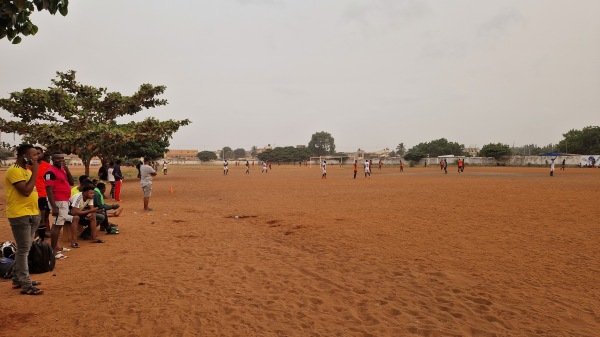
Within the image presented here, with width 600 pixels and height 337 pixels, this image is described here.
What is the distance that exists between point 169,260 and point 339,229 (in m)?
4.29

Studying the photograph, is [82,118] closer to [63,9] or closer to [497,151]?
[63,9]

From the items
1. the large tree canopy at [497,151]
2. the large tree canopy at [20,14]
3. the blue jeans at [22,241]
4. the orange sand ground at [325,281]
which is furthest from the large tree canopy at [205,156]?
the large tree canopy at [20,14]

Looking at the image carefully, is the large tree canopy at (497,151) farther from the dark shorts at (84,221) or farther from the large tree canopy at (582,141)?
the dark shorts at (84,221)

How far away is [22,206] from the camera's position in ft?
14.7

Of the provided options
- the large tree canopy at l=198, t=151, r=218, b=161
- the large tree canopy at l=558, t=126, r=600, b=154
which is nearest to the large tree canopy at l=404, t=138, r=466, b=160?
the large tree canopy at l=558, t=126, r=600, b=154

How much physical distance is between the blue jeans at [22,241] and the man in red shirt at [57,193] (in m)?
1.49

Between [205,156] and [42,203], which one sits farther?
[205,156]

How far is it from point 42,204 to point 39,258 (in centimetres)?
186

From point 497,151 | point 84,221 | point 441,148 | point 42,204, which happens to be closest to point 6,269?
point 42,204

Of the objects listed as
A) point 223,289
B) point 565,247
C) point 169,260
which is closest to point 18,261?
point 169,260

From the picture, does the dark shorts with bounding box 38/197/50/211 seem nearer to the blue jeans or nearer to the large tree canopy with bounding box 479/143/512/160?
the blue jeans

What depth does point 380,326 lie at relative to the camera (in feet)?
12.5

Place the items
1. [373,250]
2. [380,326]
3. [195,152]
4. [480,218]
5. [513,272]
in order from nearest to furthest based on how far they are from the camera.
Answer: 1. [380,326]
2. [513,272]
3. [373,250]
4. [480,218]
5. [195,152]

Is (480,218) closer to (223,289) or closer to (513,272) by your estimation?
(513,272)
